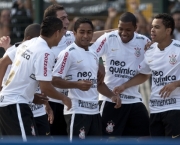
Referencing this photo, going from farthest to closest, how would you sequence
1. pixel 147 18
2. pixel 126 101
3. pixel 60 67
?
pixel 147 18 → pixel 126 101 → pixel 60 67

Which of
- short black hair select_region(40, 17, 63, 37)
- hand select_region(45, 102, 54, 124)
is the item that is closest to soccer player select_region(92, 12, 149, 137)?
hand select_region(45, 102, 54, 124)

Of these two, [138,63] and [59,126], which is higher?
[138,63]

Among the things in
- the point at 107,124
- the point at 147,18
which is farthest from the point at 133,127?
the point at 147,18

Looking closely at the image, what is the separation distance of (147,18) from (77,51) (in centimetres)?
584

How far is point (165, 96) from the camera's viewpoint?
7223mm

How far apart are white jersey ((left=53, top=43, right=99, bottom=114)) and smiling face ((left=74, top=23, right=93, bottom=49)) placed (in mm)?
64

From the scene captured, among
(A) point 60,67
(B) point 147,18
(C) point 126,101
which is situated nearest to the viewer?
(A) point 60,67

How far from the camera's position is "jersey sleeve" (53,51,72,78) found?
6.99m

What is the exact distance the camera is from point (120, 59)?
25.7ft

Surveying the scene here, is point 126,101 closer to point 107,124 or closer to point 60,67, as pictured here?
point 107,124

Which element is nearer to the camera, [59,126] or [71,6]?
[59,126]

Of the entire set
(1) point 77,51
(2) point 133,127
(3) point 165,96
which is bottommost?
(2) point 133,127

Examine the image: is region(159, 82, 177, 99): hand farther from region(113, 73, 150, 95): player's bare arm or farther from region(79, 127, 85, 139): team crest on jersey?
region(79, 127, 85, 139): team crest on jersey

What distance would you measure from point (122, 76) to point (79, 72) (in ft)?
3.16
